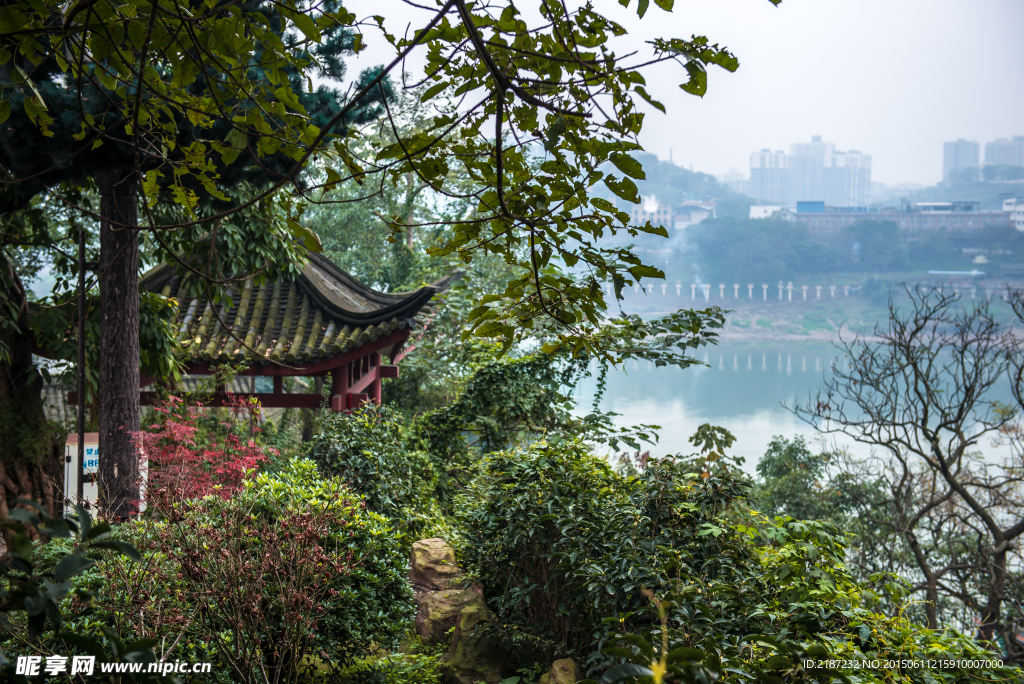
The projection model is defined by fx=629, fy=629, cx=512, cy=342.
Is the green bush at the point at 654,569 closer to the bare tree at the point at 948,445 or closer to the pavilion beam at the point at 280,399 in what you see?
the pavilion beam at the point at 280,399

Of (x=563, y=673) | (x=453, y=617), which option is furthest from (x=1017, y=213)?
(x=563, y=673)

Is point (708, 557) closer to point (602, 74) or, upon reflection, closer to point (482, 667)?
point (482, 667)

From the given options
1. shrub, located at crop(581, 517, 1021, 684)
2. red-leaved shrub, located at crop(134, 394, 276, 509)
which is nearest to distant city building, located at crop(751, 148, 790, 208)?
red-leaved shrub, located at crop(134, 394, 276, 509)

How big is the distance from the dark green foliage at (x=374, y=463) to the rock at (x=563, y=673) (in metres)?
1.52

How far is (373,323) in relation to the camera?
15.8 ft

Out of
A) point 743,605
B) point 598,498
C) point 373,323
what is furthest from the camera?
point 373,323

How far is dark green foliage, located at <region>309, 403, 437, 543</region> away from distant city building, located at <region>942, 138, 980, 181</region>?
49.9 meters

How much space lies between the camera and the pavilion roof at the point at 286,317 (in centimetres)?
466

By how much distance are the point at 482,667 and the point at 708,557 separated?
1.24m

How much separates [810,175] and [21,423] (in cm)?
5584

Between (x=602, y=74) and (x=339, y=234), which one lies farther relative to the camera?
(x=339, y=234)

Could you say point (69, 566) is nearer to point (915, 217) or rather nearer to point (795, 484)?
point (795, 484)

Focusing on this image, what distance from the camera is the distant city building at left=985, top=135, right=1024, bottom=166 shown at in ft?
125

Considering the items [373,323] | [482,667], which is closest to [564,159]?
[482,667]
